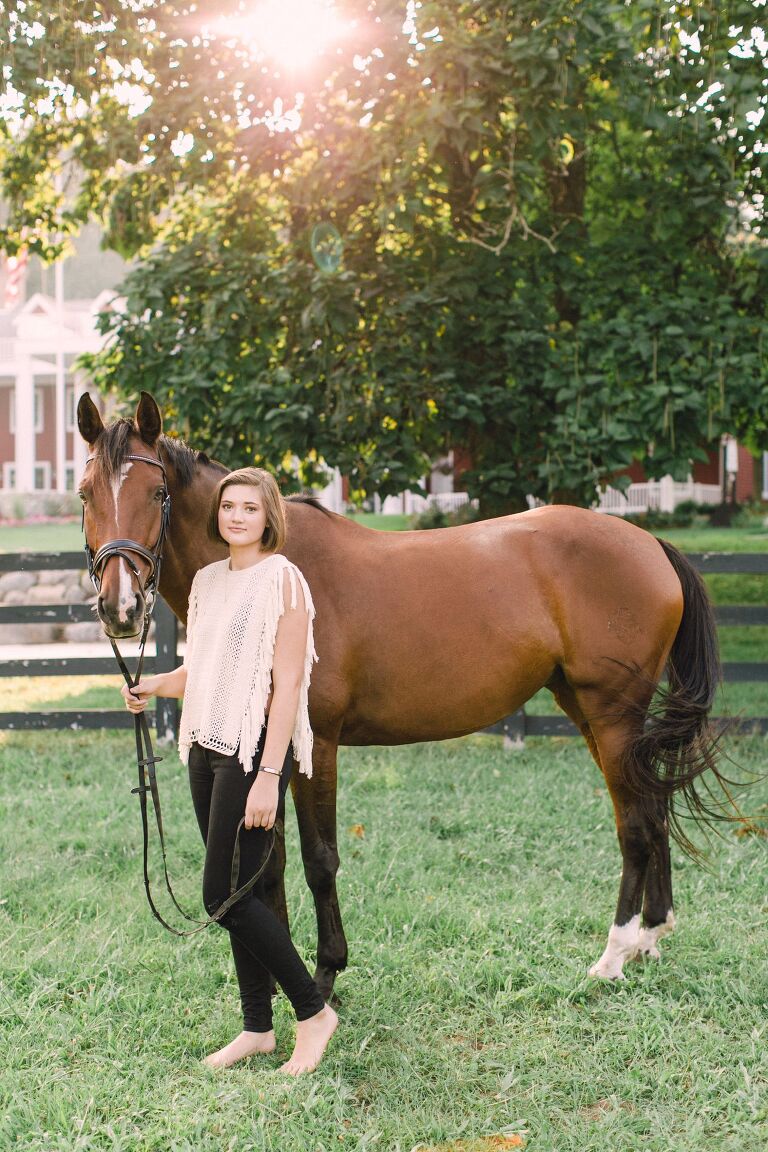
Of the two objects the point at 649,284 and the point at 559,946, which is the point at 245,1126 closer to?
the point at 559,946

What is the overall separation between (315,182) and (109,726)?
456 centimetres

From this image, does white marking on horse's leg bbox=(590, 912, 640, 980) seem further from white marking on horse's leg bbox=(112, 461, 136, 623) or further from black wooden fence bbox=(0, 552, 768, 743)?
black wooden fence bbox=(0, 552, 768, 743)

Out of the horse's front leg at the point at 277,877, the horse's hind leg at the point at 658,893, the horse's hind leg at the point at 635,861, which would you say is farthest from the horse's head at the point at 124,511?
the horse's hind leg at the point at 658,893

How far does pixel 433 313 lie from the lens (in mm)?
7848

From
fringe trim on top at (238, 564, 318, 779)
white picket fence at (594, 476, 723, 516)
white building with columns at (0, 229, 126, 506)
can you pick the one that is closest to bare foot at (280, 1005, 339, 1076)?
fringe trim on top at (238, 564, 318, 779)

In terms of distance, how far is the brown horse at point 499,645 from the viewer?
11.9ft

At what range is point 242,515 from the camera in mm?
3104

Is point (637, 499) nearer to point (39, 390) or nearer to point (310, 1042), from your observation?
point (39, 390)

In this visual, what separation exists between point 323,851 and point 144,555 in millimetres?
1266

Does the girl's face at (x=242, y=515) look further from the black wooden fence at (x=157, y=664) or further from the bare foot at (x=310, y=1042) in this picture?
the black wooden fence at (x=157, y=664)

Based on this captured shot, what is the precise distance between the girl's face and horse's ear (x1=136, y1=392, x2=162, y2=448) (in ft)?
1.37

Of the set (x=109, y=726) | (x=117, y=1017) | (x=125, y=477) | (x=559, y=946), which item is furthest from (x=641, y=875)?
(x=109, y=726)

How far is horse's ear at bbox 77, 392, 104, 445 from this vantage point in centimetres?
321

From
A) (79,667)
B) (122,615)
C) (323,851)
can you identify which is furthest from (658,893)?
(79,667)
